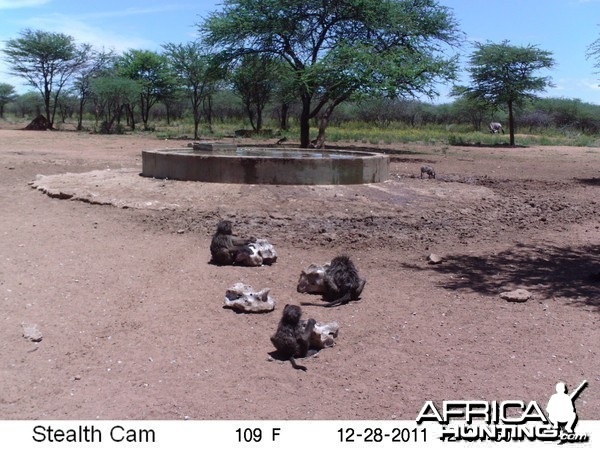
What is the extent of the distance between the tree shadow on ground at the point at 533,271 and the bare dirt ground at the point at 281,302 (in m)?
0.03

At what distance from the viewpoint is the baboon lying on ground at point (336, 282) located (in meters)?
5.81

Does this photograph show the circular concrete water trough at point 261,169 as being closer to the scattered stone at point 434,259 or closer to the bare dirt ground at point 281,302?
the bare dirt ground at point 281,302

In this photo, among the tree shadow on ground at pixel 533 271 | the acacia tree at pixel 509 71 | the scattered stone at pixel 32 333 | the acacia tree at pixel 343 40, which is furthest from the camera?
the acacia tree at pixel 509 71

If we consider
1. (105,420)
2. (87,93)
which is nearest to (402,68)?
(105,420)

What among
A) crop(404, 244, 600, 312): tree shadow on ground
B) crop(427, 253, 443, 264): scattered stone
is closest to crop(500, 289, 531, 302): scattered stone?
crop(404, 244, 600, 312): tree shadow on ground

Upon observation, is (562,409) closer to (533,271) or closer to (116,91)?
(533,271)

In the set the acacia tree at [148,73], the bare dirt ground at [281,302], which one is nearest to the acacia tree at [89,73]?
the acacia tree at [148,73]

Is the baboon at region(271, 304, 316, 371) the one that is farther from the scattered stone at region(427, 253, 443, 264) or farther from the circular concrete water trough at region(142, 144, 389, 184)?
the circular concrete water trough at region(142, 144, 389, 184)

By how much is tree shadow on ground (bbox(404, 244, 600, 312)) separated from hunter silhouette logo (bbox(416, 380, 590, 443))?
7.92 feet

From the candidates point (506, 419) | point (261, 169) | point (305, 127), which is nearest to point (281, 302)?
point (506, 419)

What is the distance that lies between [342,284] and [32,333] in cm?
259

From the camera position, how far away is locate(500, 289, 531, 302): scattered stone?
19.1 feet

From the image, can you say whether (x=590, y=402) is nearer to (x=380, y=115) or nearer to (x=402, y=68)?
(x=402, y=68)

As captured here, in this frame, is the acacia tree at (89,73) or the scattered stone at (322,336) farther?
the acacia tree at (89,73)
